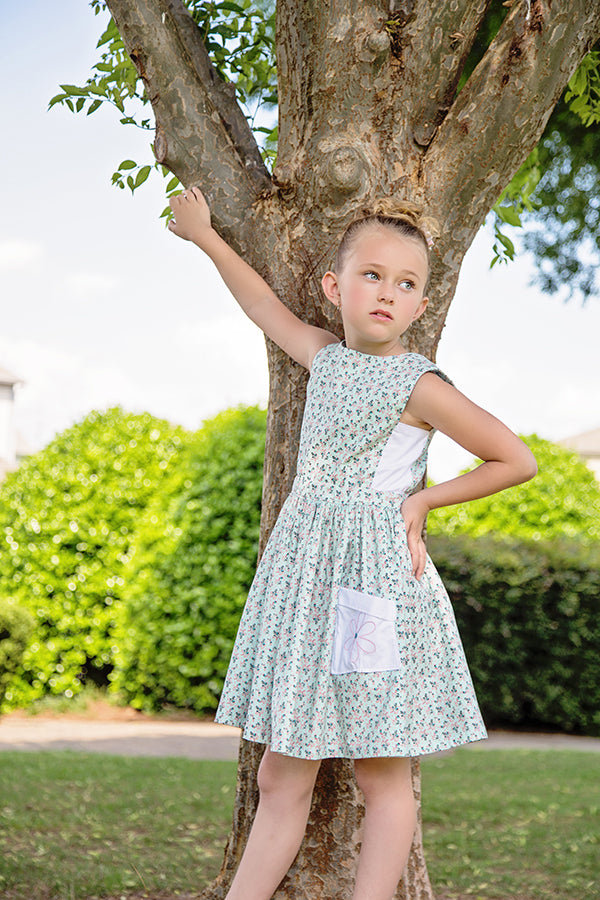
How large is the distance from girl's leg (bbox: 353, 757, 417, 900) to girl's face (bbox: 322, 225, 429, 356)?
1001 mm

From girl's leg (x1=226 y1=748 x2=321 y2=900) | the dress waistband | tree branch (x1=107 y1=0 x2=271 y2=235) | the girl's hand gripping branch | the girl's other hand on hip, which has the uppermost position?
tree branch (x1=107 y1=0 x2=271 y2=235)

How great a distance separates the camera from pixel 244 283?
2500mm

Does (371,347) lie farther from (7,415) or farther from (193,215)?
(7,415)

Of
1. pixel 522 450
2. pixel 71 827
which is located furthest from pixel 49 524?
pixel 522 450

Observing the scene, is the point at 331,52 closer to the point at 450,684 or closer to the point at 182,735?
the point at 450,684

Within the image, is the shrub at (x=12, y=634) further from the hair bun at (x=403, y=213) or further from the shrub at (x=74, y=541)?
the hair bun at (x=403, y=213)

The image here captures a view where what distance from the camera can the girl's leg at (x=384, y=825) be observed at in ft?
6.82

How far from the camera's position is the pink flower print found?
2057mm

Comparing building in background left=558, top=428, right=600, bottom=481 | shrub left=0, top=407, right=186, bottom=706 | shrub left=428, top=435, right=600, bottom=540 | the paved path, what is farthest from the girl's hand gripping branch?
building in background left=558, top=428, right=600, bottom=481

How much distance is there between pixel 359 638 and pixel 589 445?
26944mm

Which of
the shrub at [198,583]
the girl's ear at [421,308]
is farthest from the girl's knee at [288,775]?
the shrub at [198,583]

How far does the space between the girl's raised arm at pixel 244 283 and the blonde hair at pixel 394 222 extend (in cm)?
21

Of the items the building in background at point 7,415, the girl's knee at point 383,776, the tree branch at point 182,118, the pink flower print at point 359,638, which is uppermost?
the building in background at point 7,415

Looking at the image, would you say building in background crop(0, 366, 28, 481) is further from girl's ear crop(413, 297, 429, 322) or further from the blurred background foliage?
girl's ear crop(413, 297, 429, 322)
